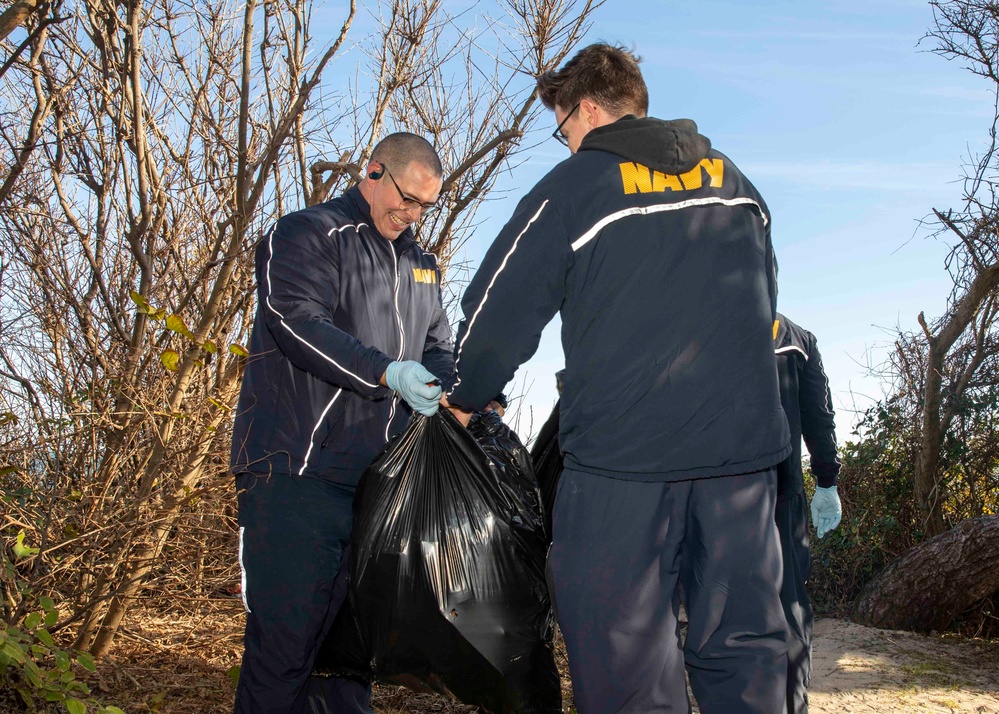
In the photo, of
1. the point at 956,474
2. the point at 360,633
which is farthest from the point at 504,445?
the point at 956,474

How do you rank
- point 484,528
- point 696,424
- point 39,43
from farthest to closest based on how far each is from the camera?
1. point 39,43
2. point 484,528
3. point 696,424

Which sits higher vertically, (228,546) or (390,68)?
(390,68)

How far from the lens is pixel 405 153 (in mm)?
2770

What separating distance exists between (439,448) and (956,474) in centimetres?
491

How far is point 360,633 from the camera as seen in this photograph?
93.6 inches

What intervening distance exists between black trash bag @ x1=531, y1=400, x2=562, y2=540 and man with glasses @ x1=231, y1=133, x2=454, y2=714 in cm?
40

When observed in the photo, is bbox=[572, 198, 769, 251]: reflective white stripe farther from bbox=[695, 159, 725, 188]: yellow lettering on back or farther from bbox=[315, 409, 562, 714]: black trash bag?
bbox=[315, 409, 562, 714]: black trash bag

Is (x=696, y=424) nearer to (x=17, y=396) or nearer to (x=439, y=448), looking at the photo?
(x=439, y=448)

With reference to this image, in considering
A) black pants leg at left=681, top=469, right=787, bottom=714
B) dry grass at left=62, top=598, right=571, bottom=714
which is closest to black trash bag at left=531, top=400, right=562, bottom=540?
black pants leg at left=681, top=469, right=787, bottom=714

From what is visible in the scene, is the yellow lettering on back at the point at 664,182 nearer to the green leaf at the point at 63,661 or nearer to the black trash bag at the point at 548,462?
the black trash bag at the point at 548,462

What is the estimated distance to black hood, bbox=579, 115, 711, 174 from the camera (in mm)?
1985

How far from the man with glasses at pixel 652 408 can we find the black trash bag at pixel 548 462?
521 mm

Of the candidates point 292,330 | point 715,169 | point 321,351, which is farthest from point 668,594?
point 292,330

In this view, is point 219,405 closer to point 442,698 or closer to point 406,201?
point 406,201
